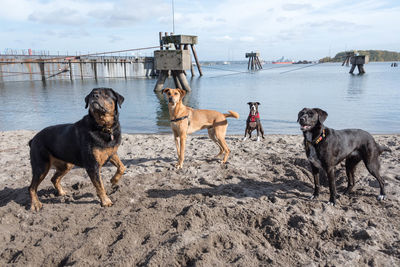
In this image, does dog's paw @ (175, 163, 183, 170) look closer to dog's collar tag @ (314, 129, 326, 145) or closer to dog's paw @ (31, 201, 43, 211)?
dog's paw @ (31, 201, 43, 211)

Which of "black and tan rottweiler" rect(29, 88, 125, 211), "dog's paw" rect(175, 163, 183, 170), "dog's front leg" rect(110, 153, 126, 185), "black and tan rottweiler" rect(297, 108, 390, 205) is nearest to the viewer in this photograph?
"black and tan rottweiler" rect(29, 88, 125, 211)

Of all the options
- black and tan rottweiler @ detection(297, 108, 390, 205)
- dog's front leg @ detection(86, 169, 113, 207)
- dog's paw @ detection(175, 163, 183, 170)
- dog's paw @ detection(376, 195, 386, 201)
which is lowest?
dog's paw @ detection(175, 163, 183, 170)

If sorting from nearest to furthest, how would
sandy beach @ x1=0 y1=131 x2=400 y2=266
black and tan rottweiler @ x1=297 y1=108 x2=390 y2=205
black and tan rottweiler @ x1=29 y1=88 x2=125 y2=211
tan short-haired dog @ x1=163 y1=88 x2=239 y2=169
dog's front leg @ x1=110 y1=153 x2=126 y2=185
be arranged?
sandy beach @ x1=0 y1=131 x2=400 y2=266 → black and tan rottweiler @ x1=29 y1=88 x2=125 y2=211 → black and tan rottweiler @ x1=297 y1=108 x2=390 y2=205 → dog's front leg @ x1=110 y1=153 x2=126 y2=185 → tan short-haired dog @ x1=163 y1=88 x2=239 y2=169

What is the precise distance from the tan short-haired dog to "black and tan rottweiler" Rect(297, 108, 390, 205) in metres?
2.49

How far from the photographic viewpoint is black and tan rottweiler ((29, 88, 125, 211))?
4.07m

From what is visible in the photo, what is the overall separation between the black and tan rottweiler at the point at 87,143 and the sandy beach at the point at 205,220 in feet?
1.82

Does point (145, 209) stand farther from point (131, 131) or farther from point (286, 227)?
point (131, 131)

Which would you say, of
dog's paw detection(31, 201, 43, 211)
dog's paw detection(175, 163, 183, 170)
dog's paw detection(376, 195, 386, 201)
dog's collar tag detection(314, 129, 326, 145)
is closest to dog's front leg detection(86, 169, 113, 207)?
dog's paw detection(31, 201, 43, 211)

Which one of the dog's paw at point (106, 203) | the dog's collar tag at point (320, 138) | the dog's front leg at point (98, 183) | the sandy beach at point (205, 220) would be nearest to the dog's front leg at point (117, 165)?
the sandy beach at point (205, 220)

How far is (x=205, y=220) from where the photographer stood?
12.0 ft

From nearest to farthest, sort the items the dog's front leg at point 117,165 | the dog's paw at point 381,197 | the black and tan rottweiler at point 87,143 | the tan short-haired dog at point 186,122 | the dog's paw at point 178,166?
the black and tan rottweiler at point 87,143, the dog's paw at point 381,197, the dog's front leg at point 117,165, the dog's paw at point 178,166, the tan short-haired dog at point 186,122

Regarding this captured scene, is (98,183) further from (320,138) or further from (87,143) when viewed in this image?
(320,138)

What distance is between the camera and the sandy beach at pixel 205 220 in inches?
117

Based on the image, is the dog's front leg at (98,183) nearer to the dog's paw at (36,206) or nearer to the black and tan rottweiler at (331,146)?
the dog's paw at (36,206)
